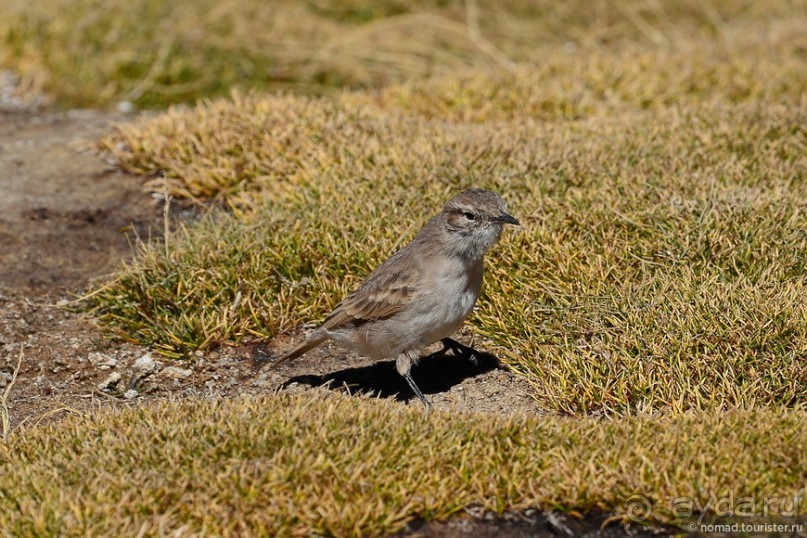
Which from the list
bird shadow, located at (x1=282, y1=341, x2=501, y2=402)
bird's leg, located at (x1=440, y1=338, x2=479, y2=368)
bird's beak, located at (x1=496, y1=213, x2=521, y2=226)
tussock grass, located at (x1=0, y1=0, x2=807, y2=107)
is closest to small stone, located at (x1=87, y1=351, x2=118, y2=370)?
bird shadow, located at (x1=282, y1=341, x2=501, y2=402)

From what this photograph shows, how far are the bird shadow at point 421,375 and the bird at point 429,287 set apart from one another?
27cm

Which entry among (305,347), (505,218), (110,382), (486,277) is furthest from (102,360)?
(505,218)

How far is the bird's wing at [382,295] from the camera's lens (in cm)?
562

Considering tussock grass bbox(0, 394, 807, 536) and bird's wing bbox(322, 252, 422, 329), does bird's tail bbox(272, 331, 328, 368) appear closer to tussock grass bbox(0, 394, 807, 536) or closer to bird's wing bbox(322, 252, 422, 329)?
bird's wing bbox(322, 252, 422, 329)

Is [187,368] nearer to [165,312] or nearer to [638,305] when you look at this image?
[165,312]

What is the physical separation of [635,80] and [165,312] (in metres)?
5.73

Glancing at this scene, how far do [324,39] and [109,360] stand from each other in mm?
7891

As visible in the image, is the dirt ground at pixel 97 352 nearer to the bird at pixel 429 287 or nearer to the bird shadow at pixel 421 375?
the bird shadow at pixel 421 375

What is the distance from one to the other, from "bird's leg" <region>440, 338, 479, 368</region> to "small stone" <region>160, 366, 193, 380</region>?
1609 mm

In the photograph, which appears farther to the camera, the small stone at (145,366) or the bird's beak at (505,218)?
the small stone at (145,366)

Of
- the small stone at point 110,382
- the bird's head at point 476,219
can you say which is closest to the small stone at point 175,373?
the small stone at point 110,382

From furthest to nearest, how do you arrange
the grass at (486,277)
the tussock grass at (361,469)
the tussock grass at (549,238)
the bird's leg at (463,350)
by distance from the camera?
1. the bird's leg at (463,350)
2. the tussock grass at (549,238)
3. the grass at (486,277)
4. the tussock grass at (361,469)

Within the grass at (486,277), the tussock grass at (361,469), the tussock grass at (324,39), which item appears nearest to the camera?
the tussock grass at (361,469)

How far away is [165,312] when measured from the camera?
21.4 ft
